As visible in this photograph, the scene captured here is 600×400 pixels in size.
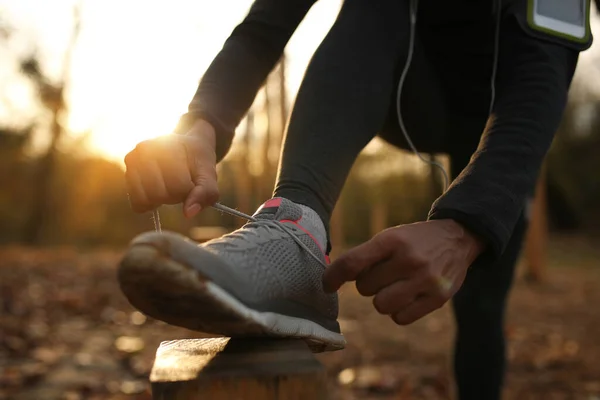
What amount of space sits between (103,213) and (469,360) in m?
12.5

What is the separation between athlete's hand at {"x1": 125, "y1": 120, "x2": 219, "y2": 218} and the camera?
29.5 inches

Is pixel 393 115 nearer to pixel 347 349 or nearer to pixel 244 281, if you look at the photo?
pixel 244 281

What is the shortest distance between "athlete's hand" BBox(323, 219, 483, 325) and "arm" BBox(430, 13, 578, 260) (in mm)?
31

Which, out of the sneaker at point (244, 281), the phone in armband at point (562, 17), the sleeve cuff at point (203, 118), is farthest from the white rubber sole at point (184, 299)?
the phone in armband at point (562, 17)

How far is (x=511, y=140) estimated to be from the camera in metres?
0.81

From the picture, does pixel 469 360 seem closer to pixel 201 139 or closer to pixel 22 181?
pixel 201 139

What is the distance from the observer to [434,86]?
1220 mm

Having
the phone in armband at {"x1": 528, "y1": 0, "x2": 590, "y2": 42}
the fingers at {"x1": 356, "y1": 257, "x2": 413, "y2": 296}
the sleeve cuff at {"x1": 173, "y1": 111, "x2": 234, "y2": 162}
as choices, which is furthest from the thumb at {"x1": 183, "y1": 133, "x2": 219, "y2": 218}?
the phone in armband at {"x1": 528, "y1": 0, "x2": 590, "y2": 42}

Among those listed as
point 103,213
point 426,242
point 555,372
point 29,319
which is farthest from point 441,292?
point 103,213

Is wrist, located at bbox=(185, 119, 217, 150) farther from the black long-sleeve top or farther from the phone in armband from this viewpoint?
the phone in armband

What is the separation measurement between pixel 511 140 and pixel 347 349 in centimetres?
222

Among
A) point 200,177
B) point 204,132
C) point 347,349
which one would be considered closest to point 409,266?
point 200,177

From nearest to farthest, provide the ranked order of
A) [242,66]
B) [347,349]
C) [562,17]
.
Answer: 1. [562,17]
2. [242,66]
3. [347,349]

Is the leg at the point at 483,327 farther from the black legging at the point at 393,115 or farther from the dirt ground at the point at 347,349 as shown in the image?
the dirt ground at the point at 347,349
